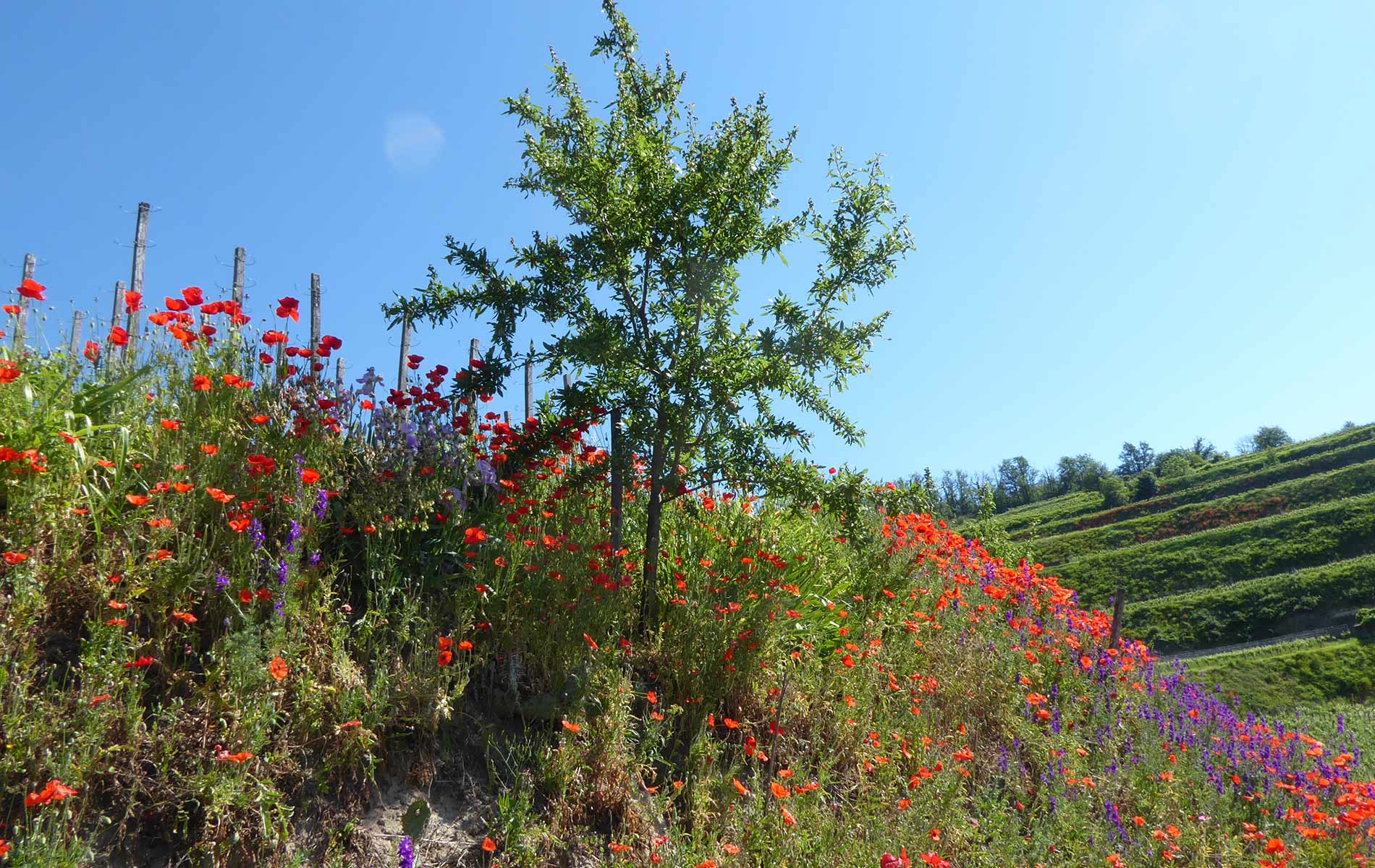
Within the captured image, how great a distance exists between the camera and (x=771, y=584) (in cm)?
475

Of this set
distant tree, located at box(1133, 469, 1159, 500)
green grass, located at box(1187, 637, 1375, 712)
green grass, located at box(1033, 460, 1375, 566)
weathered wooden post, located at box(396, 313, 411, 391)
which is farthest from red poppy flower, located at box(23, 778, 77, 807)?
distant tree, located at box(1133, 469, 1159, 500)

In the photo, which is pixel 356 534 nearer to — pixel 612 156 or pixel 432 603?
→ pixel 432 603

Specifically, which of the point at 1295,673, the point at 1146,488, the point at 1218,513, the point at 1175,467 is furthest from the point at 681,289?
the point at 1175,467

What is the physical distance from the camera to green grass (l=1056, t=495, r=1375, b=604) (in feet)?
97.2

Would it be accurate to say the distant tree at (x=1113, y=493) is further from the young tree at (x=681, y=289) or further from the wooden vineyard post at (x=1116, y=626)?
the young tree at (x=681, y=289)

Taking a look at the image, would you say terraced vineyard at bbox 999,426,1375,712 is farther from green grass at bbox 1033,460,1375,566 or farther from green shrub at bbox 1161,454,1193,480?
green shrub at bbox 1161,454,1193,480

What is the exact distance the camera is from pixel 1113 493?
53438 mm

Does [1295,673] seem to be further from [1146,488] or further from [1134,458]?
[1134,458]

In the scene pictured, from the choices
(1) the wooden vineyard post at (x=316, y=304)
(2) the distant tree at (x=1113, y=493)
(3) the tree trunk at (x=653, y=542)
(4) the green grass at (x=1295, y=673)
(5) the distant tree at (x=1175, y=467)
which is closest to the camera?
(3) the tree trunk at (x=653, y=542)

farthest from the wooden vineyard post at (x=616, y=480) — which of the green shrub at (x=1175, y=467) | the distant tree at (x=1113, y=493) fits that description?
the green shrub at (x=1175, y=467)

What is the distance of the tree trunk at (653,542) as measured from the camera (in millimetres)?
4574

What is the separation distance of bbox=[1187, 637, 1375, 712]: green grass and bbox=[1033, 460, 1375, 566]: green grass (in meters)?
15.3

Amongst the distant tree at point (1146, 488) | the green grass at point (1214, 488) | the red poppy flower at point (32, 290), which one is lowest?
the red poppy flower at point (32, 290)

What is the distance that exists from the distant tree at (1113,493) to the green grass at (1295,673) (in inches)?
1259
